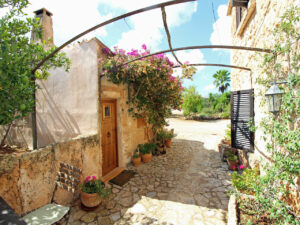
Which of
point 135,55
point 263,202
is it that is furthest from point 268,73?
point 135,55

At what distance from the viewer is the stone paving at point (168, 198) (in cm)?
290

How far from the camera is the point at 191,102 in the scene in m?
20.7

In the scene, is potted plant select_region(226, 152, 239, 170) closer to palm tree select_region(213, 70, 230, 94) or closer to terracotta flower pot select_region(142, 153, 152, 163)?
terracotta flower pot select_region(142, 153, 152, 163)

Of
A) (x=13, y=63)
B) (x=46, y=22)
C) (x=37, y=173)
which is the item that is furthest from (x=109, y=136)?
(x=46, y=22)

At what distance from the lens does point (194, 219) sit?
2.85 m

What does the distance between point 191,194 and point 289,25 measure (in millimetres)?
3660

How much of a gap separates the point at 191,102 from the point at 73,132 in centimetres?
1817

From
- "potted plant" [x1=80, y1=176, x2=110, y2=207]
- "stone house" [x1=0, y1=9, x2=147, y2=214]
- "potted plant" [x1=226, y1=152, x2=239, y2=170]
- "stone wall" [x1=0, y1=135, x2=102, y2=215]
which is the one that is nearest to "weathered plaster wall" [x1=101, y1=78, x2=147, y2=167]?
"stone house" [x1=0, y1=9, x2=147, y2=214]

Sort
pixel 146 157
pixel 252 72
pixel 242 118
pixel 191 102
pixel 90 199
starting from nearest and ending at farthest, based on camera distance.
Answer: pixel 90 199, pixel 252 72, pixel 242 118, pixel 146 157, pixel 191 102

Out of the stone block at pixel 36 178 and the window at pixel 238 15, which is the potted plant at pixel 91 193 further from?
the window at pixel 238 15

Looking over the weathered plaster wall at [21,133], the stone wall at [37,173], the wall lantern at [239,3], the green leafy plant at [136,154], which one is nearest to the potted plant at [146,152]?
the green leafy plant at [136,154]

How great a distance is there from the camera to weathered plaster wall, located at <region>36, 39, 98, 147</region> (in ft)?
13.5

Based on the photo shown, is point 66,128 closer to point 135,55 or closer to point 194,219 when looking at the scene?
point 135,55

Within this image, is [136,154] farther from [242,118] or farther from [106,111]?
[242,118]
